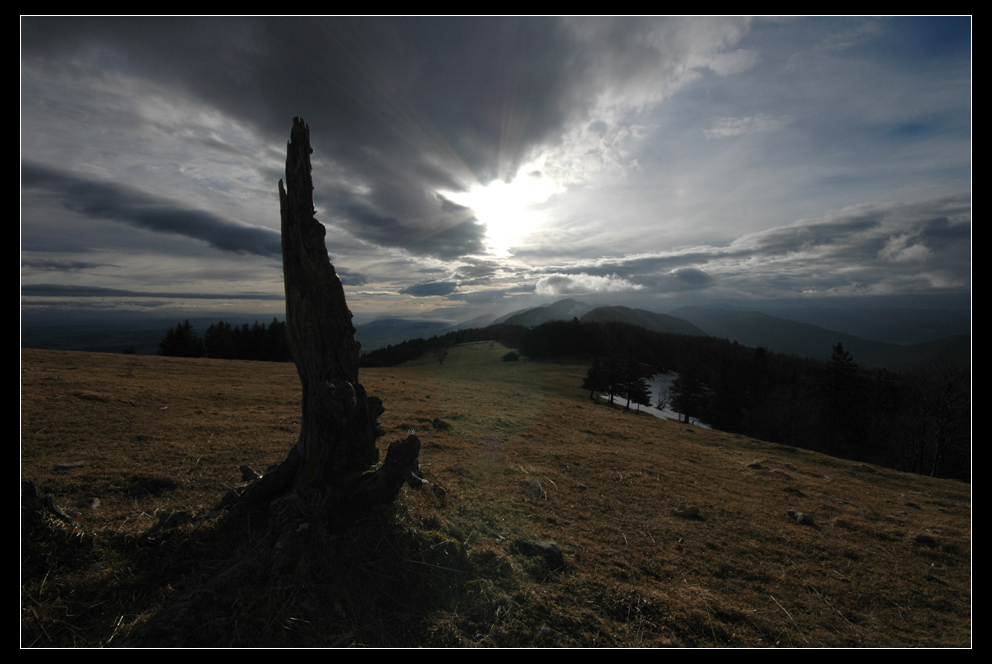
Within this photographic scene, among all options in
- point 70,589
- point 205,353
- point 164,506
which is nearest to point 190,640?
point 70,589

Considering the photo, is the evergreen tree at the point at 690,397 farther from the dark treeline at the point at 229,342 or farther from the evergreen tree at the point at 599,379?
the dark treeline at the point at 229,342

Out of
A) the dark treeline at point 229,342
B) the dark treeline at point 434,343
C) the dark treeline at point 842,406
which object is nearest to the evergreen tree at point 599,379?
the dark treeline at point 842,406

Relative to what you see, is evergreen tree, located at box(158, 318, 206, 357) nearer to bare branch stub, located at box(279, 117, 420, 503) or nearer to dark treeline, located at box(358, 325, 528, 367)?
dark treeline, located at box(358, 325, 528, 367)

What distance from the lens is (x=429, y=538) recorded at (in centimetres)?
614

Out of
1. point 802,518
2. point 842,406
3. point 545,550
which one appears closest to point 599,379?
point 842,406

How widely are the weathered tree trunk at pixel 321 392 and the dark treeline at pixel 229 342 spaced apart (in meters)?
66.5

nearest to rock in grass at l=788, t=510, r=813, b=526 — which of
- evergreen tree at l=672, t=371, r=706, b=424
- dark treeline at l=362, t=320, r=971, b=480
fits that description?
dark treeline at l=362, t=320, r=971, b=480

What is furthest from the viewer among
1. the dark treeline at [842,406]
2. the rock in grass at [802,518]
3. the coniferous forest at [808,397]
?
the coniferous forest at [808,397]

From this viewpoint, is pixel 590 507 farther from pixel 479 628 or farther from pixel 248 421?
pixel 248 421

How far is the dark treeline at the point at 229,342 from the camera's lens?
211 feet

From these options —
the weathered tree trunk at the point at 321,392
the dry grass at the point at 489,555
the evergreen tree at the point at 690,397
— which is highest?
the weathered tree trunk at the point at 321,392

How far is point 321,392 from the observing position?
637cm

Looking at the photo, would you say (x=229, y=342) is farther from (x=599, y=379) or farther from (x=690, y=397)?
(x=690, y=397)
